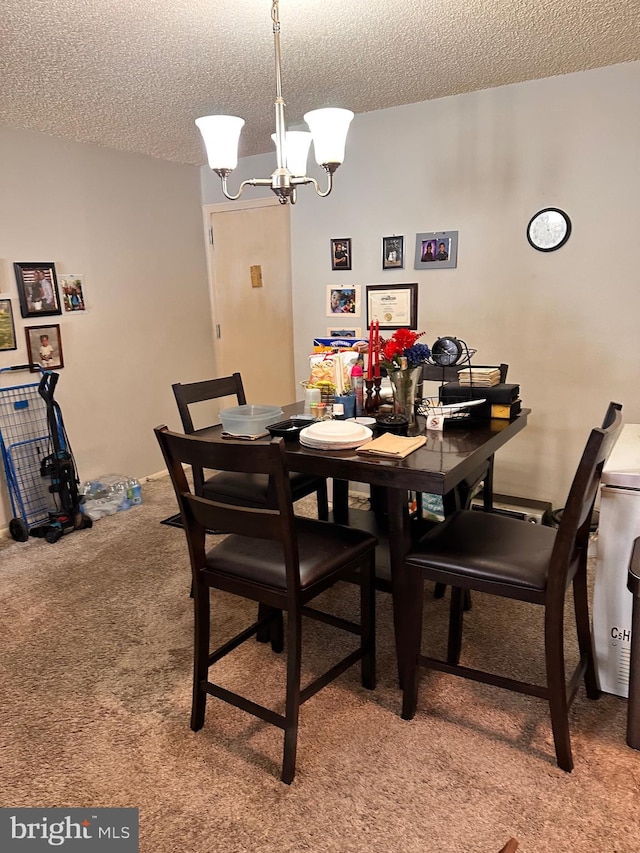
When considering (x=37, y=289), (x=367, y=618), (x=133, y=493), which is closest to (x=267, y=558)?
(x=367, y=618)

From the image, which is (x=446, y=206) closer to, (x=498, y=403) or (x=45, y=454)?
(x=498, y=403)

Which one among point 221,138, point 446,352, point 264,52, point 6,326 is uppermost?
point 264,52

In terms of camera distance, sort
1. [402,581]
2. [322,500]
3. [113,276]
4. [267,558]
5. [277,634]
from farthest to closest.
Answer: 1. [113,276]
2. [322,500]
3. [277,634]
4. [402,581]
5. [267,558]

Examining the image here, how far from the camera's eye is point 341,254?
382 centimetres

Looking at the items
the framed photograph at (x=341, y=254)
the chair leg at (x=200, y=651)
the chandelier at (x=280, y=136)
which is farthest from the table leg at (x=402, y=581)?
the framed photograph at (x=341, y=254)

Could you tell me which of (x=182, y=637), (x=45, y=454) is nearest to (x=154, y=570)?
(x=182, y=637)

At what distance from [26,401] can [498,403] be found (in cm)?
281

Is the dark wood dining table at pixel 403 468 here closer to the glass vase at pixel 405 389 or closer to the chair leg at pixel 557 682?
the glass vase at pixel 405 389

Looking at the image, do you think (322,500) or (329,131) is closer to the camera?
(329,131)

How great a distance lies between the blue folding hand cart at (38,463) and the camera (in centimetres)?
341

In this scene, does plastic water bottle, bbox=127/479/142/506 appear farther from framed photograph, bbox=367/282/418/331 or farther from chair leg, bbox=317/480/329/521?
framed photograph, bbox=367/282/418/331

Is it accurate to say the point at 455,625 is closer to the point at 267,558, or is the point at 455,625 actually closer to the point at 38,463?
the point at 267,558

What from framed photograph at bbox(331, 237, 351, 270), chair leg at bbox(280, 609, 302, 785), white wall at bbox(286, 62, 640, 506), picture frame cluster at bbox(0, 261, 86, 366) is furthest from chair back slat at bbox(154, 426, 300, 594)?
framed photograph at bbox(331, 237, 351, 270)

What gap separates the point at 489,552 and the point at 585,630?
465 millimetres
